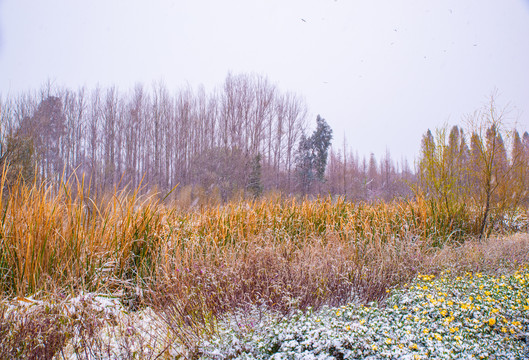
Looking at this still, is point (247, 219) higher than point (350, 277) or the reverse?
higher

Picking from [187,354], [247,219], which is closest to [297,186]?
[247,219]

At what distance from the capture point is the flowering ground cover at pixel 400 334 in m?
1.78

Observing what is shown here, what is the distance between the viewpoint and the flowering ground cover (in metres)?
1.78

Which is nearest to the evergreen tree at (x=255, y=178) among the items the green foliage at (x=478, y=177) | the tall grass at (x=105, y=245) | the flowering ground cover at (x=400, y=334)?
the green foliage at (x=478, y=177)

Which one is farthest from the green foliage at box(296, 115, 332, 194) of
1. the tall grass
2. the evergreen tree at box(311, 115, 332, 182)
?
the tall grass

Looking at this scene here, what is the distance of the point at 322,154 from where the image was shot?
75.2ft

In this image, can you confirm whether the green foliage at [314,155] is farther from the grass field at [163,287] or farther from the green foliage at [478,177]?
the grass field at [163,287]

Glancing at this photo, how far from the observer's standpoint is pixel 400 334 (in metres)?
1.97

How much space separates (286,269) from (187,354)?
4.60 feet

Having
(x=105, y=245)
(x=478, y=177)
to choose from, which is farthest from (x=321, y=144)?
(x=105, y=245)

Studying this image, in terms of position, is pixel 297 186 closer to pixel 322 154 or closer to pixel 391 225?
pixel 322 154

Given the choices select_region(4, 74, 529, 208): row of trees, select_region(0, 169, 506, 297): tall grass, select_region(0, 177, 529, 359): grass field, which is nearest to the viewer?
select_region(0, 177, 529, 359): grass field

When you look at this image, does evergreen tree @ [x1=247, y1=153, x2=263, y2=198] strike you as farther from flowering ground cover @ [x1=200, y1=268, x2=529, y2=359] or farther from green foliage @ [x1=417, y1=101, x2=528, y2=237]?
flowering ground cover @ [x1=200, y1=268, x2=529, y2=359]

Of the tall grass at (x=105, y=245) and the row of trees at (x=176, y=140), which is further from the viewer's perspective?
the row of trees at (x=176, y=140)
